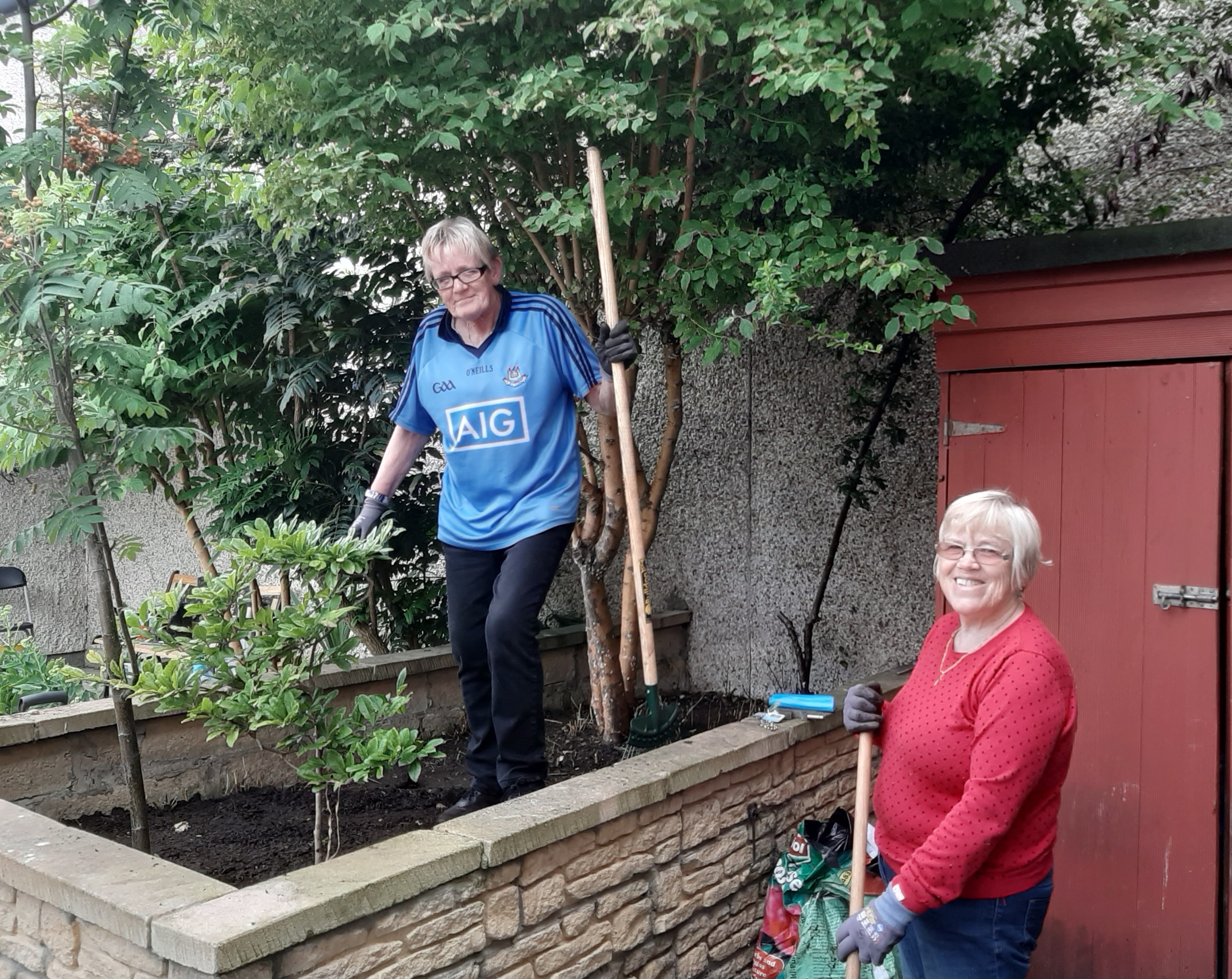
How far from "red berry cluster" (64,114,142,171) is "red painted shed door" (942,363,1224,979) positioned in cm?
295

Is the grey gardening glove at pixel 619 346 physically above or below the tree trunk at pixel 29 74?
below

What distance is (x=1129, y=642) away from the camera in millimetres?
3379

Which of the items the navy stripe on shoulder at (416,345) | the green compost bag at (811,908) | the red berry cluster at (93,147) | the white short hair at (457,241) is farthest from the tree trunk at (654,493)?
the red berry cluster at (93,147)

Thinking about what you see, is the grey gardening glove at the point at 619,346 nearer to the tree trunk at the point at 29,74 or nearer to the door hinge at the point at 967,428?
the door hinge at the point at 967,428

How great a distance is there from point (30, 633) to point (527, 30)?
314 inches

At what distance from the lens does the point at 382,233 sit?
481 cm

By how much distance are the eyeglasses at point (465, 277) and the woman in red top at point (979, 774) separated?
171 cm

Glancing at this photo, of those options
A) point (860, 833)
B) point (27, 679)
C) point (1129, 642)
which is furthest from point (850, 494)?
point (27, 679)

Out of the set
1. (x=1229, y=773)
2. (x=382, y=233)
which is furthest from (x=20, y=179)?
(x=1229, y=773)

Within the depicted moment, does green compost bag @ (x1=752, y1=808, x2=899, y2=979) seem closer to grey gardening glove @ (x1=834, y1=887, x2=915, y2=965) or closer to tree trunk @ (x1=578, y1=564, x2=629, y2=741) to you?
grey gardening glove @ (x1=834, y1=887, x2=915, y2=965)

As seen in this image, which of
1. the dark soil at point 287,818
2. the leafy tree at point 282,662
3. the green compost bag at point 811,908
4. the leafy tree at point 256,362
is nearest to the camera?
the leafy tree at point 282,662

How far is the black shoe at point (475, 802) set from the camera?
367 centimetres

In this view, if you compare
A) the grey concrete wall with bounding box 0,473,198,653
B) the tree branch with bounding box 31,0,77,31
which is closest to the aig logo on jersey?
the tree branch with bounding box 31,0,77,31

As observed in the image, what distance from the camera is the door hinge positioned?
12.1 feet
